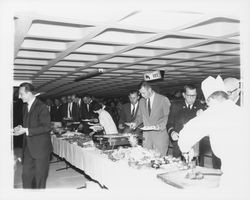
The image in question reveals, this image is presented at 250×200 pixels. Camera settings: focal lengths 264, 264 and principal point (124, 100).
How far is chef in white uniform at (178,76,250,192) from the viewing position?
54.1 inches

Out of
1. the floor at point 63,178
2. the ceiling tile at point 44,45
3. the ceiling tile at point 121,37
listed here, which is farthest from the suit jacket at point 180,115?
the ceiling tile at point 44,45

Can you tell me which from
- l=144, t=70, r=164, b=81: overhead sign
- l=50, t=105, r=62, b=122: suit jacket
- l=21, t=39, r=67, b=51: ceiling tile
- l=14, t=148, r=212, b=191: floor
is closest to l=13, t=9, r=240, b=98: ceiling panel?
l=21, t=39, r=67, b=51: ceiling tile

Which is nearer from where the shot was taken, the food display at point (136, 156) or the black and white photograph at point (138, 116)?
the black and white photograph at point (138, 116)

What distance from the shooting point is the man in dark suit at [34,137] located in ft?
8.45

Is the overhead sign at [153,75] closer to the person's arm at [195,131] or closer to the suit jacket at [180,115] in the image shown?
the suit jacket at [180,115]

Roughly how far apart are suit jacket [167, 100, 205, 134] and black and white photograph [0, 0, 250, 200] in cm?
1

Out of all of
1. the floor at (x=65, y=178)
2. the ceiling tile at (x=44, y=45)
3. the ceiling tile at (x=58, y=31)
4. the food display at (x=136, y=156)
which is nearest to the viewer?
the food display at (x=136, y=156)

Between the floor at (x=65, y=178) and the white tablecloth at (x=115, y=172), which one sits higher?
the white tablecloth at (x=115, y=172)

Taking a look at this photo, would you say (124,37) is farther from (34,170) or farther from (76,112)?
(76,112)

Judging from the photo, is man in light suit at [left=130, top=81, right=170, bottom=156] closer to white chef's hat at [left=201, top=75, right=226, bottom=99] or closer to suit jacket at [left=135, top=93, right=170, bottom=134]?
suit jacket at [left=135, top=93, right=170, bottom=134]

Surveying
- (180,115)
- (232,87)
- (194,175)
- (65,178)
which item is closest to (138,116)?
(180,115)

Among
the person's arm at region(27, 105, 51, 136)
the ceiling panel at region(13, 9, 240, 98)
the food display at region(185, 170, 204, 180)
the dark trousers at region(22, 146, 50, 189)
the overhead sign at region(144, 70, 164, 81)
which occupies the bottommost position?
the dark trousers at region(22, 146, 50, 189)

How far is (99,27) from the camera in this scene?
10.4 ft

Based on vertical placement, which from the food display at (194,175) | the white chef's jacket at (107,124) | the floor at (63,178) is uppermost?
the white chef's jacket at (107,124)
